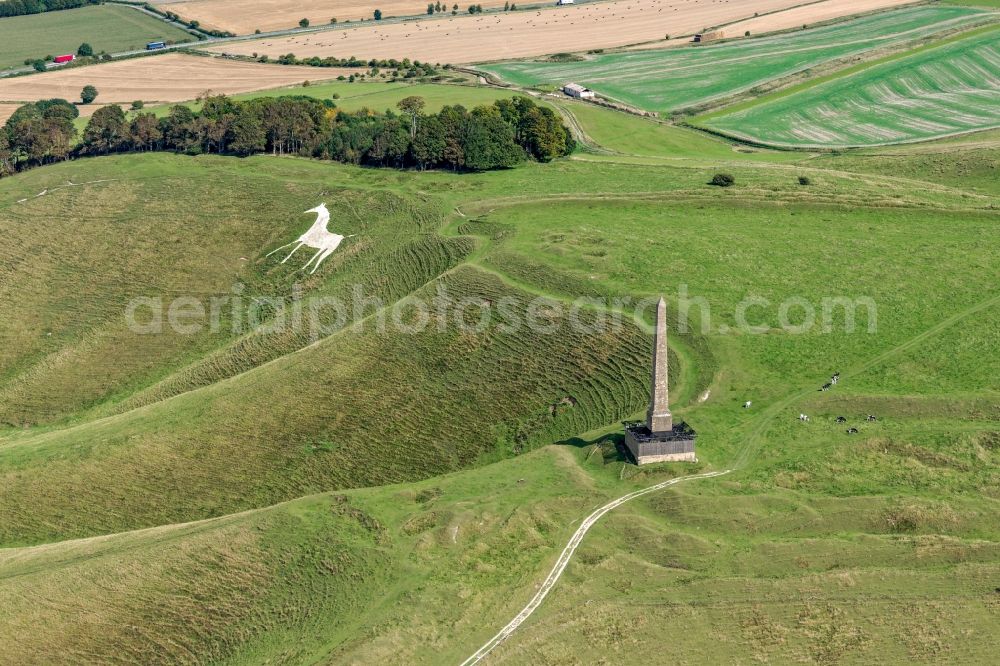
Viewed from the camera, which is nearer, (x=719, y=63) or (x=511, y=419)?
(x=511, y=419)

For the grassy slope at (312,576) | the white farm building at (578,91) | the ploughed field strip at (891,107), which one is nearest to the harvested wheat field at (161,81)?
the white farm building at (578,91)

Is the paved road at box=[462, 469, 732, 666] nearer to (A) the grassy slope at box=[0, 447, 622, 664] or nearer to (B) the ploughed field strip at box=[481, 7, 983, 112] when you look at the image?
(A) the grassy slope at box=[0, 447, 622, 664]

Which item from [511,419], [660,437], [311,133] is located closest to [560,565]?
[660,437]

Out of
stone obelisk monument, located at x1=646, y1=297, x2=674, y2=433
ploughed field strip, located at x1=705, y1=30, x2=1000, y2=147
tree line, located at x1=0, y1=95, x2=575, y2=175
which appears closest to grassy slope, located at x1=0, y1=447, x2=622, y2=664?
stone obelisk monument, located at x1=646, y1=297, x2=674, y2=433

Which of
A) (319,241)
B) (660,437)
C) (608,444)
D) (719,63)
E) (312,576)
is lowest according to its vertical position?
(312,576)

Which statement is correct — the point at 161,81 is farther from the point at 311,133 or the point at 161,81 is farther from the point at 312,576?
the point at 312,576

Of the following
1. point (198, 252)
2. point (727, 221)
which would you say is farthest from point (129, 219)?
point (727, 221)
